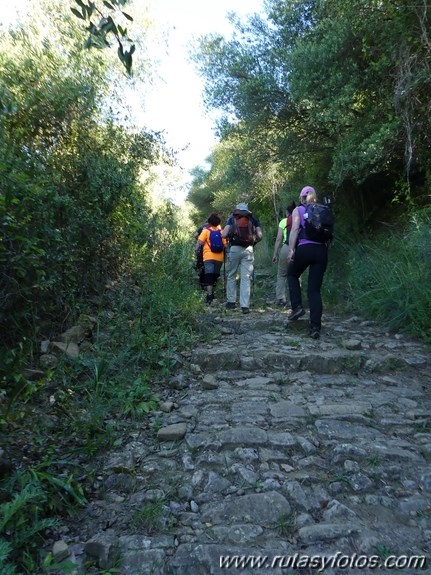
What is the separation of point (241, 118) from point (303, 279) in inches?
158

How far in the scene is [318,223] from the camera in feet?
18.3

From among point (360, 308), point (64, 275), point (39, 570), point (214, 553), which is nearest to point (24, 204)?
point (64, 275)

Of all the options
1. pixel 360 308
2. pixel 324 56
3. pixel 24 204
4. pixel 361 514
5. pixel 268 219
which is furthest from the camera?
pixel 268 219

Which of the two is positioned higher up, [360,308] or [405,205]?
[405,205]

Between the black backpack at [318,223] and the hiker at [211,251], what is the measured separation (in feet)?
9.32

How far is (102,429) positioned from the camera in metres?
3.31

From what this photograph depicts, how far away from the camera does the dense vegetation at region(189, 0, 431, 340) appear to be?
246 inches

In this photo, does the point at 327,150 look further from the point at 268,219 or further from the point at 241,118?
the point at 268,219

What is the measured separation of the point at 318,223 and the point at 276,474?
351cm

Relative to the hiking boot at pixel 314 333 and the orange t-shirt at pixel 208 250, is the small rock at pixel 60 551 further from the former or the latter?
the orange t-shirt at pixel 208 250

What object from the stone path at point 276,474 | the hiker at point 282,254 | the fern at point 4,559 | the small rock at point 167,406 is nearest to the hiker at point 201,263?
the hiker at point 282,254

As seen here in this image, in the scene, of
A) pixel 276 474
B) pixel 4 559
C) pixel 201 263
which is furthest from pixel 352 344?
pixel 201 263

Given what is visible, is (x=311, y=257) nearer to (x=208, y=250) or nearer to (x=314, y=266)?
(x=314, y=266)

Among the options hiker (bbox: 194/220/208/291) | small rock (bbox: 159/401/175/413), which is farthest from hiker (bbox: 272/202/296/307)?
small rock (bbox: 159/401/175/413)
